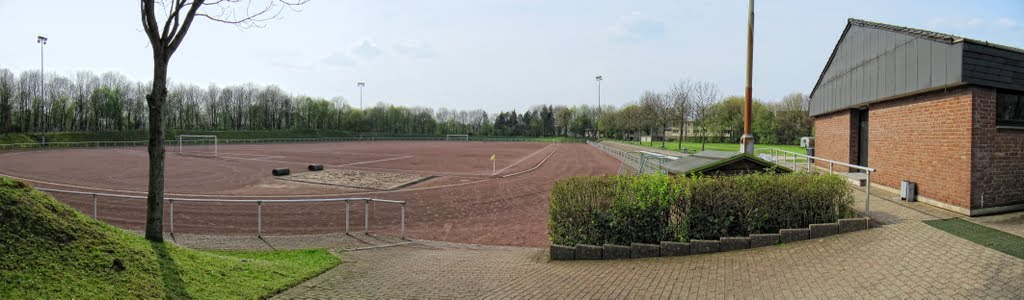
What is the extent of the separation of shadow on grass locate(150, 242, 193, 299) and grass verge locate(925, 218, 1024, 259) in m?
9.51

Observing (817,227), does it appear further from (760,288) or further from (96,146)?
(96,146)

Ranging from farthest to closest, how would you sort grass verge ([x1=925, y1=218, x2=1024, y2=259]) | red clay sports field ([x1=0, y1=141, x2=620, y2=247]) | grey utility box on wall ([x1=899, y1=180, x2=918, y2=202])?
red clay sports field ([x1=0, y1=141, x2=620, y2=247]), grey utility box on wall ([x1=899, y1=180, x2=918, y2=202]), grass verge ([x1=925, y1=218, x2=1024, y2=259])

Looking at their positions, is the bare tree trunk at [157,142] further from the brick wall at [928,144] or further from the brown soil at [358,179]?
the brown soil at [358,179]

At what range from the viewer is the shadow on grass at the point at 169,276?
441 centimetres

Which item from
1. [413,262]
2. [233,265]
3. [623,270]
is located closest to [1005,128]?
[623,270]

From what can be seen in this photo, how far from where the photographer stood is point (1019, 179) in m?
9.21

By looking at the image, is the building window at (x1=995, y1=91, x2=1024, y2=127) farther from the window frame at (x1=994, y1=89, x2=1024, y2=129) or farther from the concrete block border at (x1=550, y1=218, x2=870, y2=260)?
the concrete block border at (x1=550, y1=218, x2=870, y2=260)

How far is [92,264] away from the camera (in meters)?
4.23

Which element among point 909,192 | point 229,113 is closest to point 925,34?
point 909,192

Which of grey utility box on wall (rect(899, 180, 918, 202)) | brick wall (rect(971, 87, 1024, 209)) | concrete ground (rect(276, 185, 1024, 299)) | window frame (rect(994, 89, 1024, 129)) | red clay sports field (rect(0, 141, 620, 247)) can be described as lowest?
red clay sports field (rect(0, 141, 620, 247))

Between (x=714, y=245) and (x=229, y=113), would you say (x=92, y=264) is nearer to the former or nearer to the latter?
(x=714, y=245)

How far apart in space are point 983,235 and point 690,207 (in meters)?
4.27

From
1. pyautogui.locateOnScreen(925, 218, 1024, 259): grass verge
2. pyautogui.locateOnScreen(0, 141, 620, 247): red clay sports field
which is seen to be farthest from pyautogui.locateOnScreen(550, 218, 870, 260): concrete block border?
pyautogui.locateOnScreen(0, 141, 620, 247): red clay sports field

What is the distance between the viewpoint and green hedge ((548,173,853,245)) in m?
7.40
